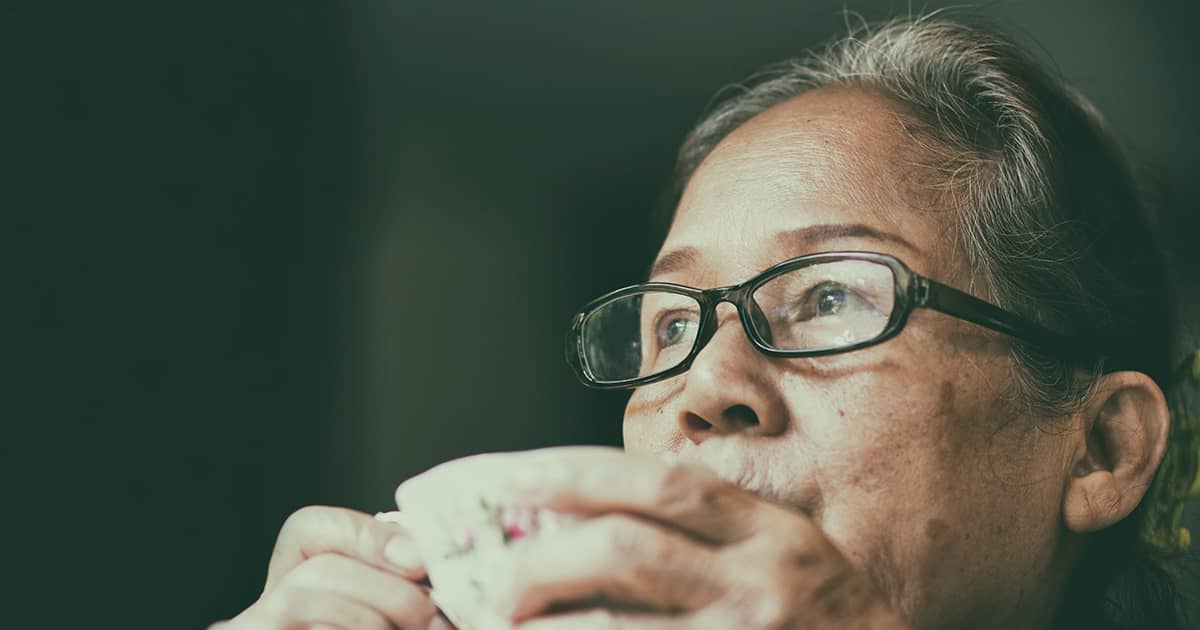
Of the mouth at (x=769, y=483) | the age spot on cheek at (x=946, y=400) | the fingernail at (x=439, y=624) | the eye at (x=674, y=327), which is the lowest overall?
the fingernail at (x=439, y=624)

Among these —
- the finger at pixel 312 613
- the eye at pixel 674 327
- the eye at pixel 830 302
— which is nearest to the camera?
the finger at pixel 312 613

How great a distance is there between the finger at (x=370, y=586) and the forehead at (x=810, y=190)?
2.00 ft

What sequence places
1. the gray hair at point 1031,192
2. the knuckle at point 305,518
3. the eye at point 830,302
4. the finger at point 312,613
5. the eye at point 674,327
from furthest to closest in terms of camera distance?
the eye at point 674,327, the gray hair at point 1031,192, the eye at point 830,302, the knuckle at point 305,518, the finger at point 312,613

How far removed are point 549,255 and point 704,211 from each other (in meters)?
1.01

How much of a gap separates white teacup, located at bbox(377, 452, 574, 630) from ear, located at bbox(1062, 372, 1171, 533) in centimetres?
89

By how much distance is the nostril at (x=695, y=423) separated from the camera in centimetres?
122

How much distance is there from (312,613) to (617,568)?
428mm

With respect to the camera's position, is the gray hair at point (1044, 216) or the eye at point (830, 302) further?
the gray hair at point (1044, 216)

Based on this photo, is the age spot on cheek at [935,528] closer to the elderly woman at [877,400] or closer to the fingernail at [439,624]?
the elderly woman at [877,400]

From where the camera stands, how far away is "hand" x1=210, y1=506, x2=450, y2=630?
3.34 ft

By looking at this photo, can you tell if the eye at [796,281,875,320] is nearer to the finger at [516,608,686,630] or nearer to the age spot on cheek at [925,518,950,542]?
the age spot on cheek at [925,518,950,542]

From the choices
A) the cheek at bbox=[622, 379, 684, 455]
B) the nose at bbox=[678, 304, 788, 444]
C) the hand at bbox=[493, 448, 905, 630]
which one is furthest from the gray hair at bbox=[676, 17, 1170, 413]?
the hand at bbox=[493, 448, 905, 630]

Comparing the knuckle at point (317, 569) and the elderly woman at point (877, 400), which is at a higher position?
the elderly woman at point (877, 400)

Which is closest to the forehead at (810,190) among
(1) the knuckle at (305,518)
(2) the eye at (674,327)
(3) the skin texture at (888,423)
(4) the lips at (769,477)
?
(3) the skin texture at (888,423)
